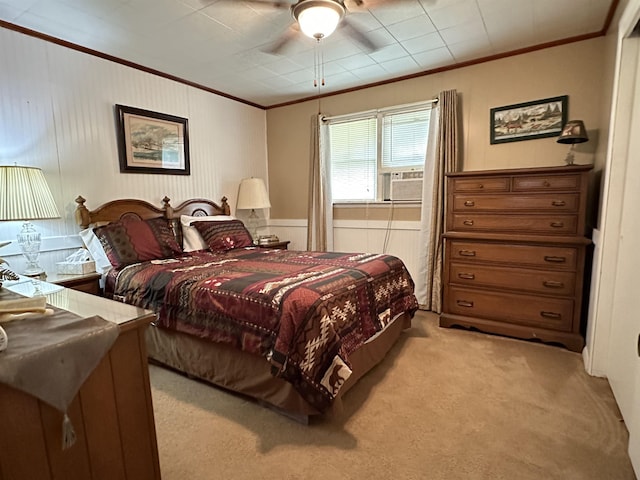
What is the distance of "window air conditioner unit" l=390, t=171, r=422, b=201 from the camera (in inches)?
151

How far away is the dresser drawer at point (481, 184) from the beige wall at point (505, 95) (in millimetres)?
538

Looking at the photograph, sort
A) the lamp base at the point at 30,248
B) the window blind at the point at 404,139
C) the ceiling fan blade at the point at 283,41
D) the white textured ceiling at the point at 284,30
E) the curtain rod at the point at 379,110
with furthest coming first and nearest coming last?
the window blind at the point at 404,139
the curtain rod at the point at 379,110
the ceiling fan blade at the point at 283,41
the lamp base at the point at 30,248
the white textured ceiling at the point at 284,30

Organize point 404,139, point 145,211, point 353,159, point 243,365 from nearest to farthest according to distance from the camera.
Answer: point 243,365 → point 145,211 → point 404,139 → point 353,159

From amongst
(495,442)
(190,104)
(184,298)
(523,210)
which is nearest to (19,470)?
(184,298)

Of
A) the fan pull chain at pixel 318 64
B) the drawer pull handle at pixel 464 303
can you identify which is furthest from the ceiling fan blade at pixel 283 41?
the drawer pull handle at pixel 464 303

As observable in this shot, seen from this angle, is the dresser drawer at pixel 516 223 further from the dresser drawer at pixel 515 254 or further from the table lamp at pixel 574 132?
the table lamp at pixel 574 132

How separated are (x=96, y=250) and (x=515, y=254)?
3.57 meters

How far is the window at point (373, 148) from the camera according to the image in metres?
3.81

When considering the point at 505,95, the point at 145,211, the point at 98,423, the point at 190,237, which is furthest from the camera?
the point at 190,237

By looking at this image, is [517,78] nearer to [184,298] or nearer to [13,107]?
[184,298]

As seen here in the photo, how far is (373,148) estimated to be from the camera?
13.4 ft

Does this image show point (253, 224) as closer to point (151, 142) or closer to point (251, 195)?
point (251, 195)

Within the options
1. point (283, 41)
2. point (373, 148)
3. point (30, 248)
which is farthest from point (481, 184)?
point (30, 248)

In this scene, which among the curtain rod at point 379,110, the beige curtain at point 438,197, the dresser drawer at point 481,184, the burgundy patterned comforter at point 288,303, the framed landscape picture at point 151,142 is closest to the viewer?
the burgundy patterned comforter at point 288,303
